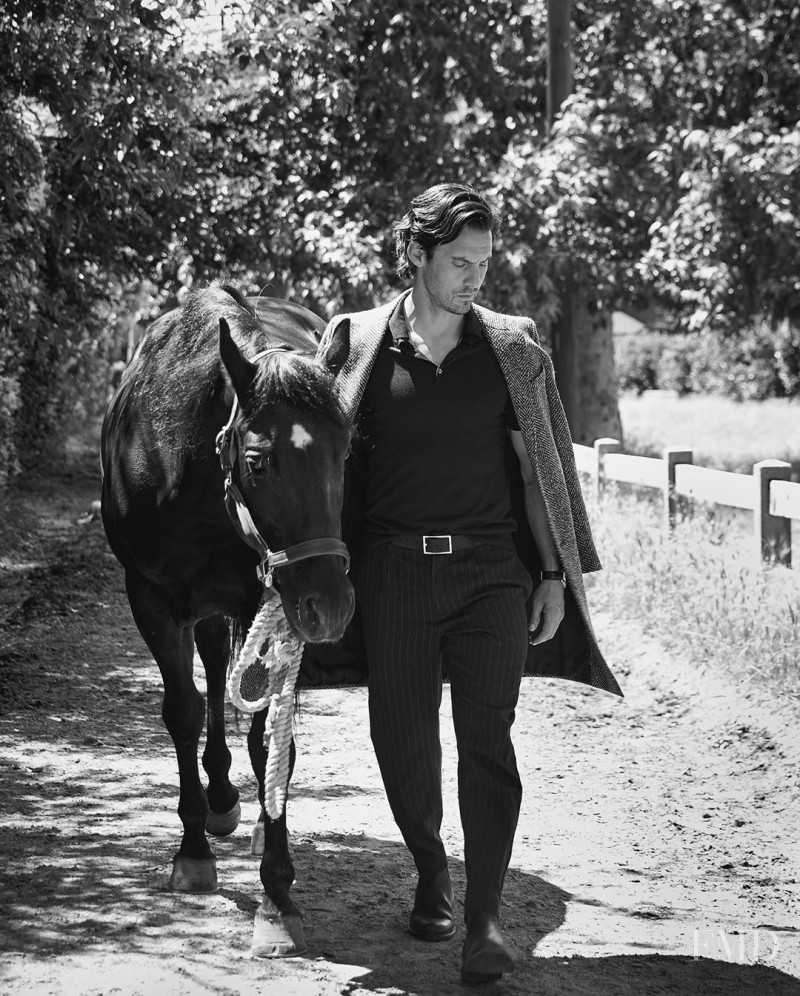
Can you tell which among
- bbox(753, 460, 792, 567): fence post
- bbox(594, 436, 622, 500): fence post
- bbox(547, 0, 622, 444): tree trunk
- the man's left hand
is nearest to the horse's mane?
the man's left hand

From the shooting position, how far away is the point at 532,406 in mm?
3887

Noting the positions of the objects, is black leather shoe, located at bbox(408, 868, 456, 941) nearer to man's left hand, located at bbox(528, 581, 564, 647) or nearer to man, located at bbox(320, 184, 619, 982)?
man, located at bbox(320, 184, 619, 982)

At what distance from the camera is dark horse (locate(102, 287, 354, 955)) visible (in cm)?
359

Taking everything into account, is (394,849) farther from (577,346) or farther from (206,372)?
(577,346)

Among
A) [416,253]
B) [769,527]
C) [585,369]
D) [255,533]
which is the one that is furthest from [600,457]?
[255,533]

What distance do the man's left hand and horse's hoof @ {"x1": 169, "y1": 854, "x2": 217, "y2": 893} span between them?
4.49 ft

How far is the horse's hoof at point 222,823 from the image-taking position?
5.10 metres

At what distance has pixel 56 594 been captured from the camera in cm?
991

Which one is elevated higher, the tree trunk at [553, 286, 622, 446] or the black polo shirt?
the tree trunk at [553, 286, 622, 446]

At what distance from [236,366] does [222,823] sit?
2127mm

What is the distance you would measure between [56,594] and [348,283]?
5.31 metres

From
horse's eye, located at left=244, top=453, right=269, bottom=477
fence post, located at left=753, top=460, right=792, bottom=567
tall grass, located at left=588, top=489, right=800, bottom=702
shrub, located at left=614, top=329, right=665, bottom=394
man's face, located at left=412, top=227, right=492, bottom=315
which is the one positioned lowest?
tall grass, located at left=588, top=489, right=800, bottom=702

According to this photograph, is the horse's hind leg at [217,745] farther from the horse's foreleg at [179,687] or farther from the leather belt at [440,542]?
the leather belt at [440,542]

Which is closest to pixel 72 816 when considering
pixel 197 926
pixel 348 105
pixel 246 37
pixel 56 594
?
pixel 197 926
